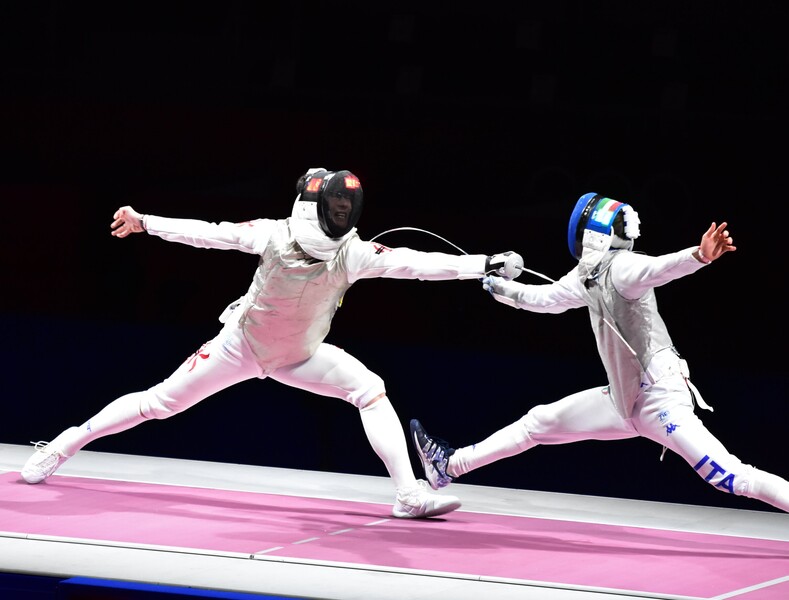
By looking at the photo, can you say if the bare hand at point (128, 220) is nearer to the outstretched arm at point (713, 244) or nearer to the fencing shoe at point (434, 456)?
the fencing shoe at point (434, 456)

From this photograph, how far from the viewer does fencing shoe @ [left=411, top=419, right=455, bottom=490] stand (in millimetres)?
4176

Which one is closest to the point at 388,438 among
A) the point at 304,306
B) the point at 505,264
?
the point at 304,306

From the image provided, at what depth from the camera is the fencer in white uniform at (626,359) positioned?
3551mm

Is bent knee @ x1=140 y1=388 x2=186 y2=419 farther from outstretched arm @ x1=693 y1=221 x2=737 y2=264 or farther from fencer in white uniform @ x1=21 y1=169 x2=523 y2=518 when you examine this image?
outstretched arm @ x1=693 y1=221 x2=737 y2=264

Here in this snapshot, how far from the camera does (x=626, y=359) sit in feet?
12.2

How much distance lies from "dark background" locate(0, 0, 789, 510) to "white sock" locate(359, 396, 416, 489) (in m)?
1.12

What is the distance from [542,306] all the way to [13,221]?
129 inches

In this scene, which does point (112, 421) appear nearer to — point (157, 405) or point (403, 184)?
point (157, 405)

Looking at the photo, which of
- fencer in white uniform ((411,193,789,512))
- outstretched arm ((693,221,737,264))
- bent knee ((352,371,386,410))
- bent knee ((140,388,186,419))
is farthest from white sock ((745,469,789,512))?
bent knee ((140,388,186,419))

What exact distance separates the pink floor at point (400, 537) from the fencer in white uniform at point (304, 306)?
0.87ft

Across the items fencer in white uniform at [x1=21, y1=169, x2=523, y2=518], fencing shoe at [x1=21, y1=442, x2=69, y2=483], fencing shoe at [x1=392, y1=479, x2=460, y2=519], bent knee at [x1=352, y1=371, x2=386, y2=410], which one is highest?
fencer in white uniform at [x1=21, y1=169, x2=523, y2=518]

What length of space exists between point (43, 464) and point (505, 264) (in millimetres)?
1911

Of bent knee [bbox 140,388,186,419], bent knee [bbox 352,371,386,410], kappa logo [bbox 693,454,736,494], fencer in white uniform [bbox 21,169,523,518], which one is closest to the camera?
kappa logo [bbox 693,454,736,494]

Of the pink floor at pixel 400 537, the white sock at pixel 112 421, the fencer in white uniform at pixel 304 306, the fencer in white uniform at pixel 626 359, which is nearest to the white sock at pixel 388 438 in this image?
the fencer in white uniform at pixel 304 306
